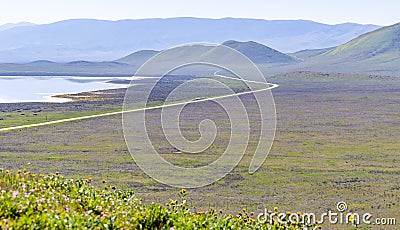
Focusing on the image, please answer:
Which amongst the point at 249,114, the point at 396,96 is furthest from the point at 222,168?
the point at 396,96

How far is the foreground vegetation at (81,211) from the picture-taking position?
826 centimetres

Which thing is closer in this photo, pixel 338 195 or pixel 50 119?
pixel 338 195

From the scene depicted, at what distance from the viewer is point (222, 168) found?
3891cm

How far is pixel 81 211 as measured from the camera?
9.78 m

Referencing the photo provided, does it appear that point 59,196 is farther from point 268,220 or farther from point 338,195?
point 338,195

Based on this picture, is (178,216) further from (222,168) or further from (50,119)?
(50,119)

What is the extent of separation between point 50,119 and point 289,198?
135 ft

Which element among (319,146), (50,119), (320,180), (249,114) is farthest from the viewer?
(249,114)

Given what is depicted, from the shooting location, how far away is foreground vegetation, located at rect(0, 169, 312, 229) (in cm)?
826

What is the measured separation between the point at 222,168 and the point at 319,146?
38.0 ft

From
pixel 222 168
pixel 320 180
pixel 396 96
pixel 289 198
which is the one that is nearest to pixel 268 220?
pixel 289 198

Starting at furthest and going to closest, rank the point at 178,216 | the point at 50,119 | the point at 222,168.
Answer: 1. the point at 50,119
2. the point at 222,168
3. the point at 178,216

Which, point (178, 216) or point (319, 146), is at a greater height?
point (178, 216)

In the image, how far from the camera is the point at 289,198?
29406 mm
